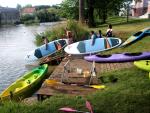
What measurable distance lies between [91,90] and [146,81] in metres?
1.53

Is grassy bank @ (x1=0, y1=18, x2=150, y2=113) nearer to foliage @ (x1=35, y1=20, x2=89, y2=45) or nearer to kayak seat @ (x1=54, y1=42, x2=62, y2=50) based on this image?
kayak seat @ (x1=54, y1=42, x2=62, y2=50)

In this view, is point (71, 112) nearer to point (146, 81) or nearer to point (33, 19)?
point (146, 81)

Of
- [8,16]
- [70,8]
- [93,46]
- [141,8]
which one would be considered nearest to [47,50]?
[93,46]

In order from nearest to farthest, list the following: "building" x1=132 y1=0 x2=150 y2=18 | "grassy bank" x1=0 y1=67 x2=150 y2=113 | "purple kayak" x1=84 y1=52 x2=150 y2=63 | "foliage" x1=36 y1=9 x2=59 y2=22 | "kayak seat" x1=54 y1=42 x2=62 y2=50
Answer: "grassy bank" x1=0 y1=67 x2=150 y2=113
"purple kayak" x1=84 y1=52 x2=150 y2=63
"kayak seat" x1=54 y1=42 x2=62 y2=50
"building" x1=132 y1=0 x2=150 y2=18
"foliage" x1=36 y1=9 x2=59 y2=22

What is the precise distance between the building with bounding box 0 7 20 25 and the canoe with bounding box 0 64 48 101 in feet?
298

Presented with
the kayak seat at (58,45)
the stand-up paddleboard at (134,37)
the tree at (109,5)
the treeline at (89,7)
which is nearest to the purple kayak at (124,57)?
the stand-up paddleboard at (134,37)

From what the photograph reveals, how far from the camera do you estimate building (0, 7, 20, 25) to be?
107800mm

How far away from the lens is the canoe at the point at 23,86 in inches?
503

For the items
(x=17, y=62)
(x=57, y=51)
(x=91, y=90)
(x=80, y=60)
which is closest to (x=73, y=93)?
(x=91, y=90)

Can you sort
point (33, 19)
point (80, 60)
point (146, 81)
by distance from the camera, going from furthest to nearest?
point (33, 19)
point (80, 60)
point (146, 81)

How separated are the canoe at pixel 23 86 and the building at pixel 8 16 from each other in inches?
3576

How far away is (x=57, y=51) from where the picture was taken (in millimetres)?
20266

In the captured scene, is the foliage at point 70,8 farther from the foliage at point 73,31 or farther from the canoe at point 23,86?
the canoe at point 23,86

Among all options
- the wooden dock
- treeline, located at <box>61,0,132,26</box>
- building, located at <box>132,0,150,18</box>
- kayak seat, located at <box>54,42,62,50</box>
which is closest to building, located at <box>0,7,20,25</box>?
building, located at <box>132,0,150,18</box>
